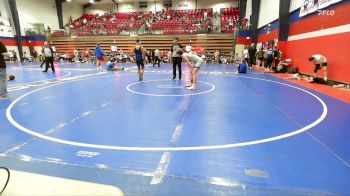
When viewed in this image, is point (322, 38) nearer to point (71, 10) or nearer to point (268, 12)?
point (268, 12)

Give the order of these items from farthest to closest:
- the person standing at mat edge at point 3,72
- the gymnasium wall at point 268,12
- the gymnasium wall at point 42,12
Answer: the gymnasium wall at point 42,12 < the gymnasium wall at point 268,12 < the person standing at mat edge at point 3,72

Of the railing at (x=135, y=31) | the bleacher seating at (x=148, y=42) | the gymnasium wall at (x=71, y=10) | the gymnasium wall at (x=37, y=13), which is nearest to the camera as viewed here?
the bleacher seating at (x=148, y=42)

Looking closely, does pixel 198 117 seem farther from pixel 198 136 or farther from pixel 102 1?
pixel 102 1

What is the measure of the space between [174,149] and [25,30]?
3203 centimetres

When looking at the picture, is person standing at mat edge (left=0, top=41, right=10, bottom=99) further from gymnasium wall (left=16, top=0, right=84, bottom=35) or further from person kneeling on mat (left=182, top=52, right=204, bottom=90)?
gymnasium wall (left=16, top=0, right=84, bottom=35)

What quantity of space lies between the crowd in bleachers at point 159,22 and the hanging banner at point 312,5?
560 inches

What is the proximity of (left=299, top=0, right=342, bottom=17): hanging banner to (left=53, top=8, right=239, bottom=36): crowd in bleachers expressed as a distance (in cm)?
1422

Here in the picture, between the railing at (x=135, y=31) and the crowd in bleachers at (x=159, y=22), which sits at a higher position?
the crowd in bleachers at (x=159, y=22)

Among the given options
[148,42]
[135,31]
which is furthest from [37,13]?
[148,42]

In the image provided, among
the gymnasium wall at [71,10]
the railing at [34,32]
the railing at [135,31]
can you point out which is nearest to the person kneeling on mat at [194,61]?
the railing at [135,31]

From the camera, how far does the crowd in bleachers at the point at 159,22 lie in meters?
26.8

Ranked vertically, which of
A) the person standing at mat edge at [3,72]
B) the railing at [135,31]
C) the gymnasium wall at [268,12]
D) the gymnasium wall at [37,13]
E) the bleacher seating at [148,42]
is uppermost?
the gymnasium wall at [37,13]

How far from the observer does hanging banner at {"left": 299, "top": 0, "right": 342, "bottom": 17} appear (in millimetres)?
9898

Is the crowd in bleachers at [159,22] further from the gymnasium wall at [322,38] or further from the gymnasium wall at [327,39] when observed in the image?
the gymnasium wall at [327,39]
